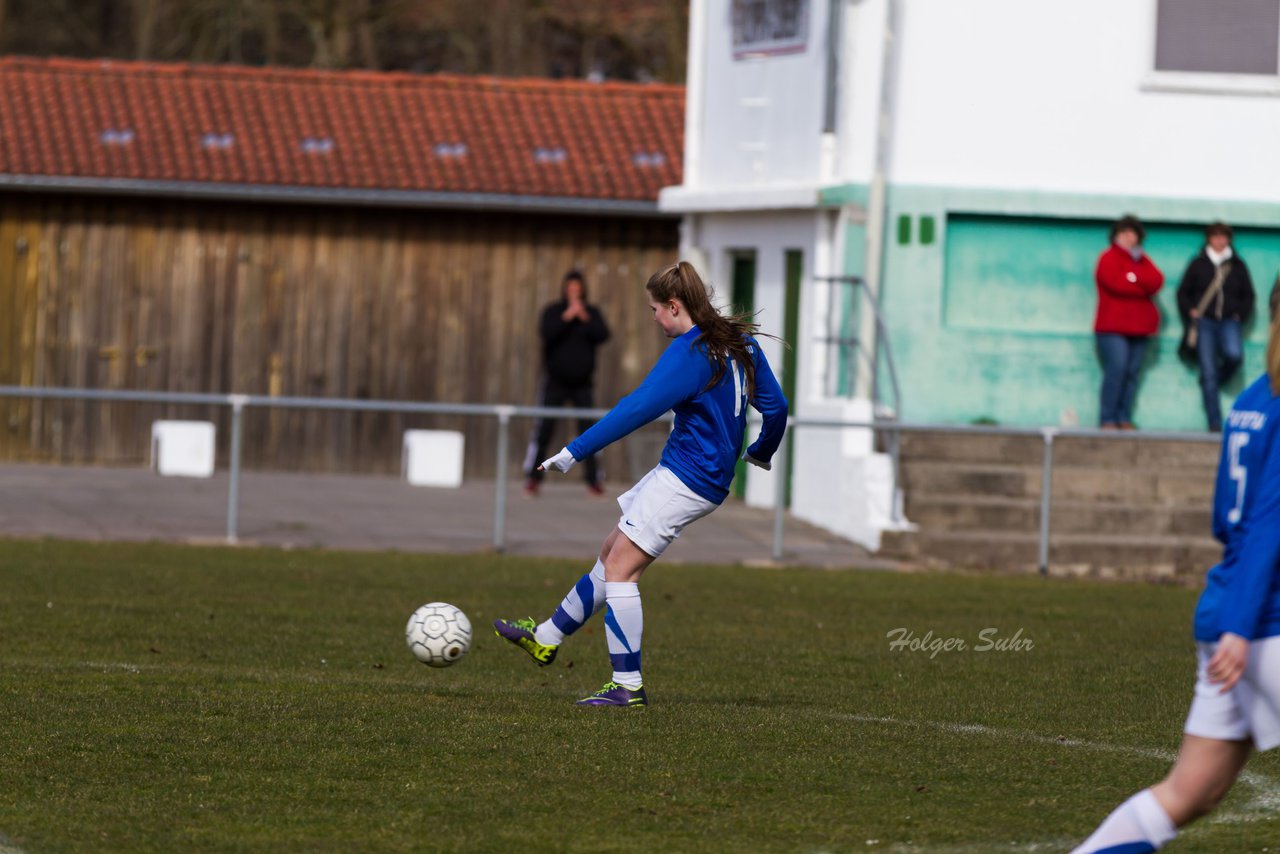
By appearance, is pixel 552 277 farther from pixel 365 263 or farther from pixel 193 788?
pixel 193 788

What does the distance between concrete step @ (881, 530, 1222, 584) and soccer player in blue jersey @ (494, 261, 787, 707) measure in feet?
30.0

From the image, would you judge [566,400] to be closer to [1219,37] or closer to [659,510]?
[1219,37]

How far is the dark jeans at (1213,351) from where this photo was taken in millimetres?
20703

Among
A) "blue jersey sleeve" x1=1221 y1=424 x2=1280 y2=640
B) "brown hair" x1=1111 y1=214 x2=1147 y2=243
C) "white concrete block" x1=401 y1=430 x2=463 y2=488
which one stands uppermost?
"brown hair" x1=1111 y1=214 x2=1147 y2=243

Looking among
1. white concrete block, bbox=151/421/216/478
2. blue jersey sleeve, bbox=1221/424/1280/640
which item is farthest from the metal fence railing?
blue jersey sleeve, bbox=1221/424/1280/640

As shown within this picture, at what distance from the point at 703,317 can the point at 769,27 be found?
1430 cm

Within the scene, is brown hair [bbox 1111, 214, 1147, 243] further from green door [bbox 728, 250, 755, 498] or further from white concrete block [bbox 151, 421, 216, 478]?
white concrete block [bbox 151, 421, 216, 478]

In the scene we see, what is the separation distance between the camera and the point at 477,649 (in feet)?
39.2

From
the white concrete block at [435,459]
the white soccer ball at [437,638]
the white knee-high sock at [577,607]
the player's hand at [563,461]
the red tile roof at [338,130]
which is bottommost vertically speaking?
the white concrete block at [435,459]

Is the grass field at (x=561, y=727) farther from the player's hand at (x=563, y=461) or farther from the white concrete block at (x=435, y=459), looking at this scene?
the white concrete block at (x=435, y=459)

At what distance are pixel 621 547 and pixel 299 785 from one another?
232 cm

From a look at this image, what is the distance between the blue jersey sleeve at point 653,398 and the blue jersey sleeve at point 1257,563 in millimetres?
3801

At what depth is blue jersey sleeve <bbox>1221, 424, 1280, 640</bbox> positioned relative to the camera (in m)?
5.28

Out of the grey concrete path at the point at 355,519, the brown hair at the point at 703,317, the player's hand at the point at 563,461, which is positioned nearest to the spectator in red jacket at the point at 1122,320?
the grey concrete path at the point at 355,519
